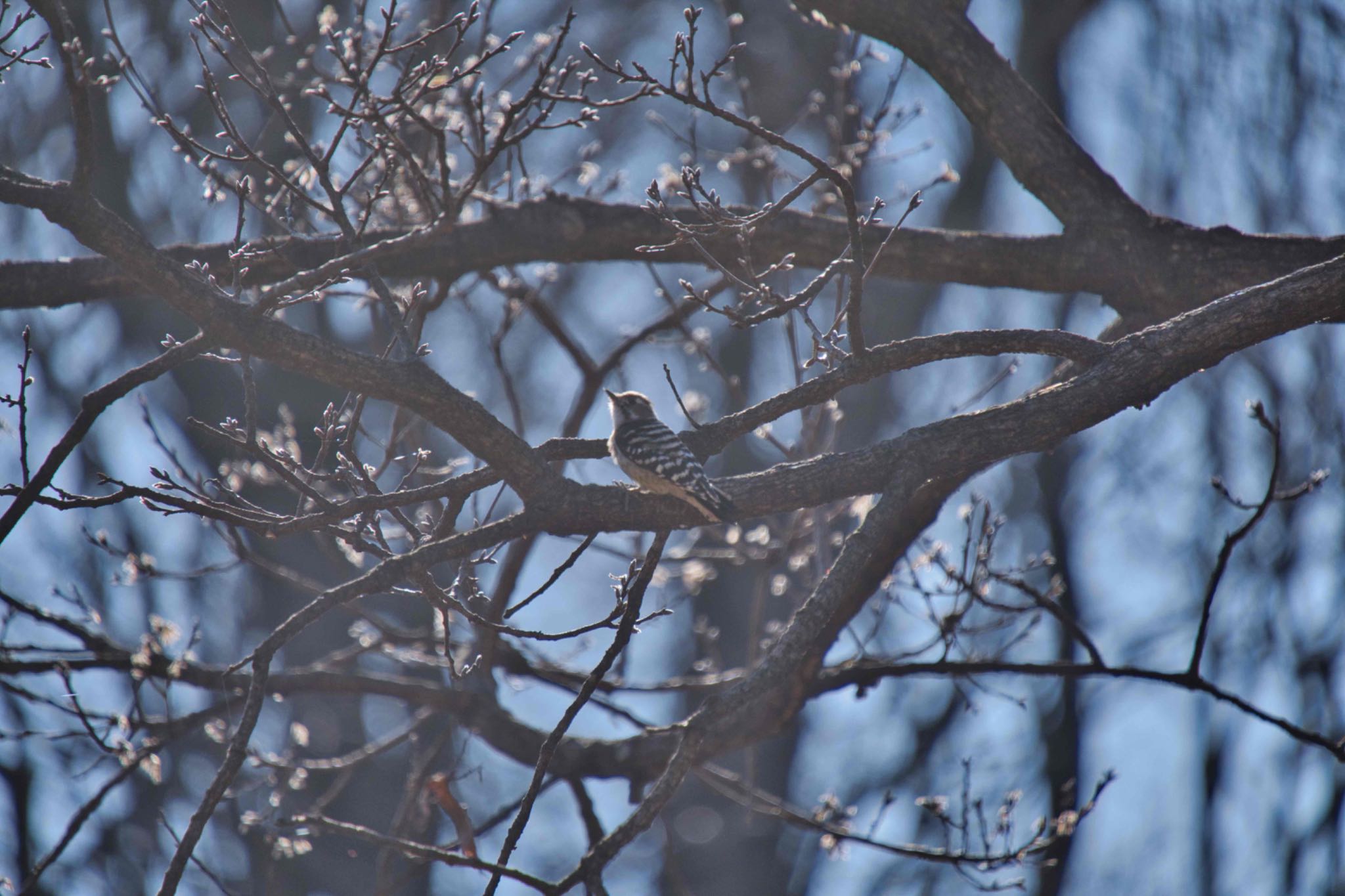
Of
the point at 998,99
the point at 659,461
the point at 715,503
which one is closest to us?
the point at 715,503

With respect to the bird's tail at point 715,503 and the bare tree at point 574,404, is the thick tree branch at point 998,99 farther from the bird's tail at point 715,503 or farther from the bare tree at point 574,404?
the bird's tail at point 715,503

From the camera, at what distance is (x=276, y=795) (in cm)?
419

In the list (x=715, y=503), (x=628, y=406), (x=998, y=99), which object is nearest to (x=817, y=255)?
(x=998, y=99)

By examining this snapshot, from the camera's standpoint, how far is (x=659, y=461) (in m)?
3.77

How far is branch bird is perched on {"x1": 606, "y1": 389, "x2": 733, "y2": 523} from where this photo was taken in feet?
10.7

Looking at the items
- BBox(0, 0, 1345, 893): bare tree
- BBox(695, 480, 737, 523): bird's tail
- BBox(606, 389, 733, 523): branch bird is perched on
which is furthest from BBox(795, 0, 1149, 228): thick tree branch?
BBox(695, 480, 737, 523): bird's tail

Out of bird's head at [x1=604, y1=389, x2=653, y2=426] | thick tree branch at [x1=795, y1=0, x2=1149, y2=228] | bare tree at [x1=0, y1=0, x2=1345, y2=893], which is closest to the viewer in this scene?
bare tree at [x1=0, y1=0, x2=1345, y2=893]

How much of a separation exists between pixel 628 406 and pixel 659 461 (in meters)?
1.37

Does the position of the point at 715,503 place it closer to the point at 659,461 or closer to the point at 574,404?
the point at 659,461

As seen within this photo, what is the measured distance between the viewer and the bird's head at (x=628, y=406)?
5.05 meters

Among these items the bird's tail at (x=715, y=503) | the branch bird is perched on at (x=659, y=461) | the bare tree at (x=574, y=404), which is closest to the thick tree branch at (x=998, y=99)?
the bare tree at (x=574, y=404)

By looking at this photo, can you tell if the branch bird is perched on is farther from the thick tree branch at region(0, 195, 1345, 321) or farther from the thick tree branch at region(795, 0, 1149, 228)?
the thick tree branch at region(795, 0, 1149, 228)

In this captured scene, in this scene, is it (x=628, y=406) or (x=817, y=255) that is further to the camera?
(x=628, y=406)

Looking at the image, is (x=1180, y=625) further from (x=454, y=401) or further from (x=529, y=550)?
(x=454, y=401)
